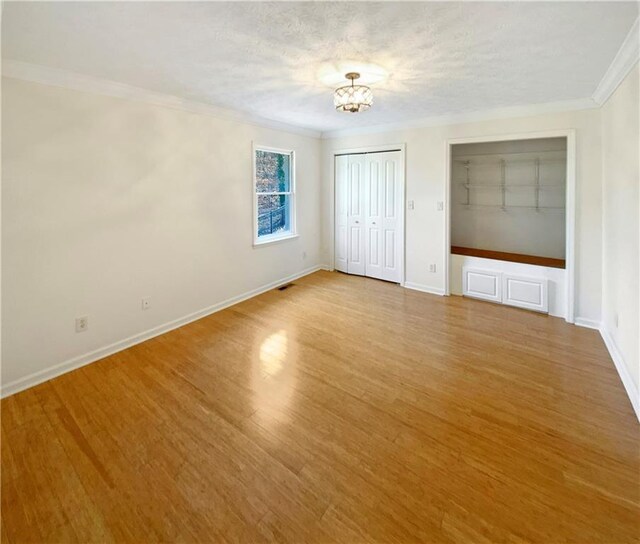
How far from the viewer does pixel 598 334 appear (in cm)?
348

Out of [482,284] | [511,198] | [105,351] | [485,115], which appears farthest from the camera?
[511,198]

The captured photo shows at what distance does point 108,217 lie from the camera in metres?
3.04

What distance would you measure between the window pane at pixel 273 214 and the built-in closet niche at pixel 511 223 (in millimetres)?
2572

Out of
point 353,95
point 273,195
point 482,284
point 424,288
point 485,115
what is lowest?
point 424,288

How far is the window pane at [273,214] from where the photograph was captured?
4961 millimetres

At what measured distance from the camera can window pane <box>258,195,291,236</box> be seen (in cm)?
496

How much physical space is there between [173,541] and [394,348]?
7.49ft

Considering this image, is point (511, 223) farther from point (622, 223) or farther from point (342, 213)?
point (342, 213)

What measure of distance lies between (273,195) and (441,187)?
245 centimetres

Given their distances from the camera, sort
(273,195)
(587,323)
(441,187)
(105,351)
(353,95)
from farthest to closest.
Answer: (273,195) → (441,187) → (587,323) → (105,351) → (353,95)

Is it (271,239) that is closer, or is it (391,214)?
(271,239)

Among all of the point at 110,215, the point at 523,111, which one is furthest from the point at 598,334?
the point at 110,215

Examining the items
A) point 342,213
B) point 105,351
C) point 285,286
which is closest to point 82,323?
point 105,351

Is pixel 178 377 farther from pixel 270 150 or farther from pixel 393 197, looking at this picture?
pixel 393 197
